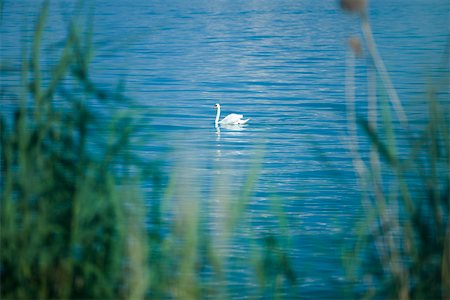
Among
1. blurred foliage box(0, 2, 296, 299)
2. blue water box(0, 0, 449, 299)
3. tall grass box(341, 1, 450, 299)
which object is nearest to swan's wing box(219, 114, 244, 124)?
blue water box(0, 0, 449, 299)

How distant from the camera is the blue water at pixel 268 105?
6.18 meters

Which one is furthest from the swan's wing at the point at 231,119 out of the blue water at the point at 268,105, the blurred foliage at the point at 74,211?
the blurred foliage at the point at 74,211

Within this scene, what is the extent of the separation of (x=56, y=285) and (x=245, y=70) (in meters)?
22.9

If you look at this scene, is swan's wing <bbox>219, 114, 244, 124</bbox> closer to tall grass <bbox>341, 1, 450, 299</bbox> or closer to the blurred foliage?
the blurred foliage

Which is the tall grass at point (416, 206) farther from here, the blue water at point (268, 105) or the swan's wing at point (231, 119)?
the swan's wing at point (231, 119)

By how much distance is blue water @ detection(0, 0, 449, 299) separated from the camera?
6.18 metres

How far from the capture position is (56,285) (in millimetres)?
3600

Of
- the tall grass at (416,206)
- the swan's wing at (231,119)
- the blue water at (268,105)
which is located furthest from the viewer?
the swan's wing at (231,119)

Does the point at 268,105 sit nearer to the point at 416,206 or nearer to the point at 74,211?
the point at 416,206

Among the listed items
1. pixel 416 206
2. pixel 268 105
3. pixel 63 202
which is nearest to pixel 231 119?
pixel 268 105

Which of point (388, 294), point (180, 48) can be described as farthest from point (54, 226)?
point (180, 48)

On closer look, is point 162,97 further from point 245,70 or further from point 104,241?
point 104,241

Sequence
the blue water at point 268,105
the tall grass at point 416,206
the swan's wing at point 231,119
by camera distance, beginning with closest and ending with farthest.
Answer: the tall grass at point 416,206
the blue water at point 268,105
the swan's wing at point 231,119

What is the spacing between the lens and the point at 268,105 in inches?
→ 743
